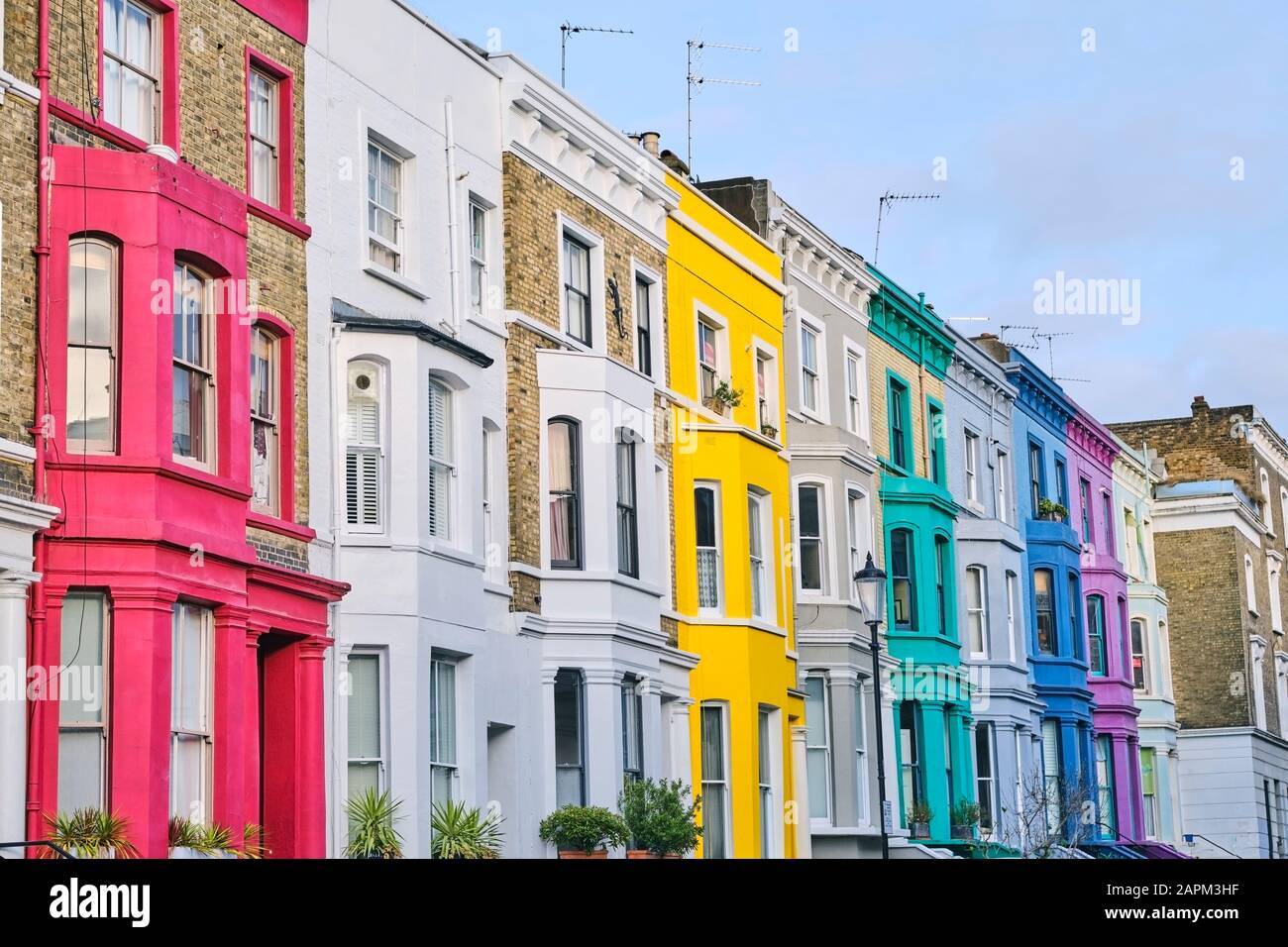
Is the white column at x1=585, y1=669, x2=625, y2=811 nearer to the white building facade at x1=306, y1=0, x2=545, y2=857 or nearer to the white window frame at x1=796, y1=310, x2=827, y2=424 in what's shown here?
the white building facade at x1=306, y1=0, x2=545, y2=857

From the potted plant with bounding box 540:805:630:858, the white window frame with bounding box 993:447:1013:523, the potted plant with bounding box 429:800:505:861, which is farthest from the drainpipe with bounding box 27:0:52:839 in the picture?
the white window frame with bounding box 993:447:1013:523

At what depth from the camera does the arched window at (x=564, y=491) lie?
27.6 m

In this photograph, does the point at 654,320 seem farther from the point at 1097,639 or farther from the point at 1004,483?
the point at 1097,639

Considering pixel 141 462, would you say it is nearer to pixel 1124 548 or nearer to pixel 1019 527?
pixel 1019 527

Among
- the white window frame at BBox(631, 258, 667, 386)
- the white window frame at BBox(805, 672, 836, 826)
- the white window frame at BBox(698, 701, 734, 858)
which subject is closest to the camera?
the white window frame at BBox(698, 701, 734, 858)

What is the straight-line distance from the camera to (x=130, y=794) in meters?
17.5

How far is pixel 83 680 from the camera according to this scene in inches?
693

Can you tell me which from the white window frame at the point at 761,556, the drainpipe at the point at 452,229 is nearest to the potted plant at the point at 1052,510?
the white window frame at the point at 761,556

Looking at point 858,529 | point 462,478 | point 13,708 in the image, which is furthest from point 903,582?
point 13,708

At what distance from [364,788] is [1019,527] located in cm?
2825

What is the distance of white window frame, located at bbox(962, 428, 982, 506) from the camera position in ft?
148

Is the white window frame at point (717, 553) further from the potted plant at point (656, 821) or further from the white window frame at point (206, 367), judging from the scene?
the white window frame at point (206, 367)

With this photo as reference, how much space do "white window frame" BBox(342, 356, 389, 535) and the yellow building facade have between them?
882 centimetres

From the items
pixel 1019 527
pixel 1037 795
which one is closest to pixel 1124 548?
pixel 1019 527
